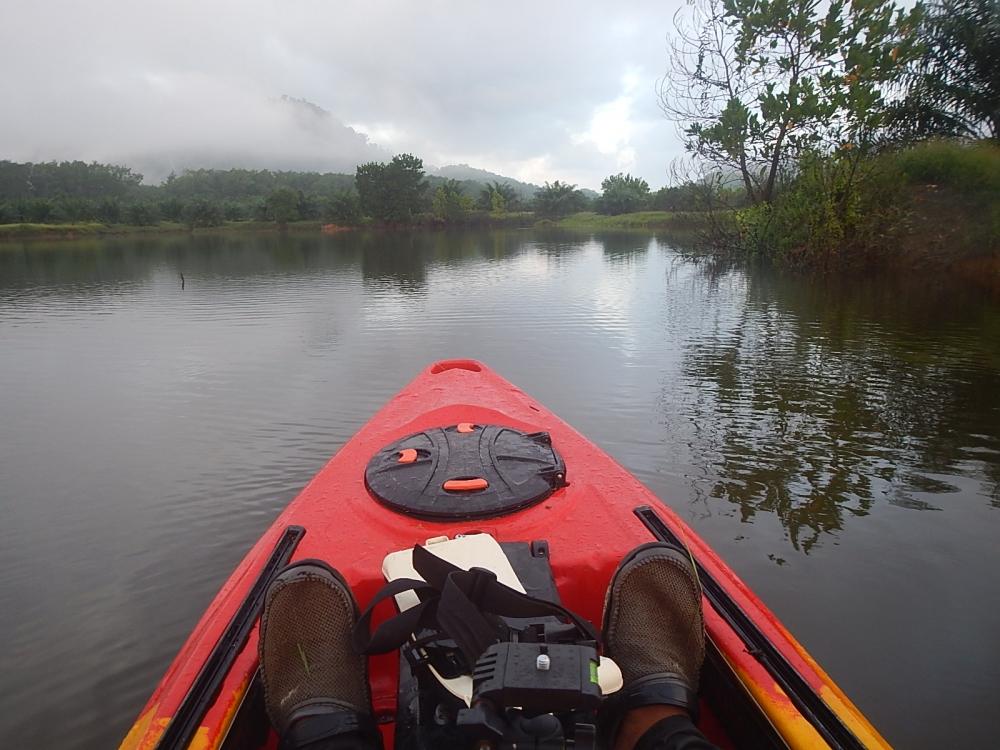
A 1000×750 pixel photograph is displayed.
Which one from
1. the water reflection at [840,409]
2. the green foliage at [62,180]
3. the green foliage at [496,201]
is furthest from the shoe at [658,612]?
the green foliage at [62,180]

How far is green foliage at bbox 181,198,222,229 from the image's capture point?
5700 cm

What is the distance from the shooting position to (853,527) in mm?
4234

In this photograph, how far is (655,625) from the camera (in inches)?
→ 74.1

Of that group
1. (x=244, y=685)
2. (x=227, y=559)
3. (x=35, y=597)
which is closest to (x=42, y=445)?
(x=35, y=597)

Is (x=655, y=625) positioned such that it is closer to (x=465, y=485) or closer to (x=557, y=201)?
(x=465, y=485)

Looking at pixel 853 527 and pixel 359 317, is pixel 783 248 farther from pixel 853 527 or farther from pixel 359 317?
pixel 853 527

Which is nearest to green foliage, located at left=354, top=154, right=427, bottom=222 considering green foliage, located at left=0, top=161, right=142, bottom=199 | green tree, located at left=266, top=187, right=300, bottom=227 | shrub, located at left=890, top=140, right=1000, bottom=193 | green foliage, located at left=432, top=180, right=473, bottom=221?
green foliage, located at left=432, top=180, right=473, bottom=221

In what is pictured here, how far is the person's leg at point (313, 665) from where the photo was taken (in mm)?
1703

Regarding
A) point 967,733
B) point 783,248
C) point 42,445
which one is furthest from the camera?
point 783,248

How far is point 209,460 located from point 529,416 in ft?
10.8

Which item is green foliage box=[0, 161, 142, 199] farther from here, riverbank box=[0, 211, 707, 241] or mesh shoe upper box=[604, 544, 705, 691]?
mesh shoe upper box=[604, 544, 705, 691]

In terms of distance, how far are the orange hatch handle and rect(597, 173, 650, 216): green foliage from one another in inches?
2810

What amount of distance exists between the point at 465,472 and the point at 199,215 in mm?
63577

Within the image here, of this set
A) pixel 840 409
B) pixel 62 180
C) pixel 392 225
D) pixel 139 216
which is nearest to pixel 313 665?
pixel 840 409
